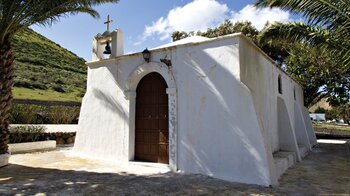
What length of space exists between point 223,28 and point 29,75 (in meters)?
22.3

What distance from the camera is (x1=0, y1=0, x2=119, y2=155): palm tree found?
22.7ft

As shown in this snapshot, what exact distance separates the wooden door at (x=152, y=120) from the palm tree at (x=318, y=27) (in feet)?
14.6

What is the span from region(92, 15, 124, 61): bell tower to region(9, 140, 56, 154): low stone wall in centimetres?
519

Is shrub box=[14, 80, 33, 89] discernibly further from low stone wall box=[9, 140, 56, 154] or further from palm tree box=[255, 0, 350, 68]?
palm tree box=[255, 0, 350, 68]

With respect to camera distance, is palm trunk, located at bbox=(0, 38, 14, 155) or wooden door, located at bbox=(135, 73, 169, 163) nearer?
palm trunk, located at bbox=(0, 38, 14, 155)

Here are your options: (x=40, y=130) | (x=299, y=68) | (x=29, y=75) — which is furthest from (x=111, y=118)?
(x=29, y=75)

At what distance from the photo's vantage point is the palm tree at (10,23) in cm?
693

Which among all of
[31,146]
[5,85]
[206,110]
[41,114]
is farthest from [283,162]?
[41,114]

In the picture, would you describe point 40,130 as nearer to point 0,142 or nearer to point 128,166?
point 0,142

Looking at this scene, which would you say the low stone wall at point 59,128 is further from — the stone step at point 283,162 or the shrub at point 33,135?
the stone step at point 283,162

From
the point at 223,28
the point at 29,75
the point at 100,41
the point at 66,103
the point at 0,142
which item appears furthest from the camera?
the point at 29,75

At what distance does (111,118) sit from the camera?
28.9 ft

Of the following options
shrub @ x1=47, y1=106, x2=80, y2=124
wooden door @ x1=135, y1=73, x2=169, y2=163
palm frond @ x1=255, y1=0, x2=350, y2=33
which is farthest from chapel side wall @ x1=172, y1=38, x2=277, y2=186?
shrub @ x1=47, y1=106, x2=80, y2=124

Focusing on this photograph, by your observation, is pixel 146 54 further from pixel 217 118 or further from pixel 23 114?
pixel 23 114
